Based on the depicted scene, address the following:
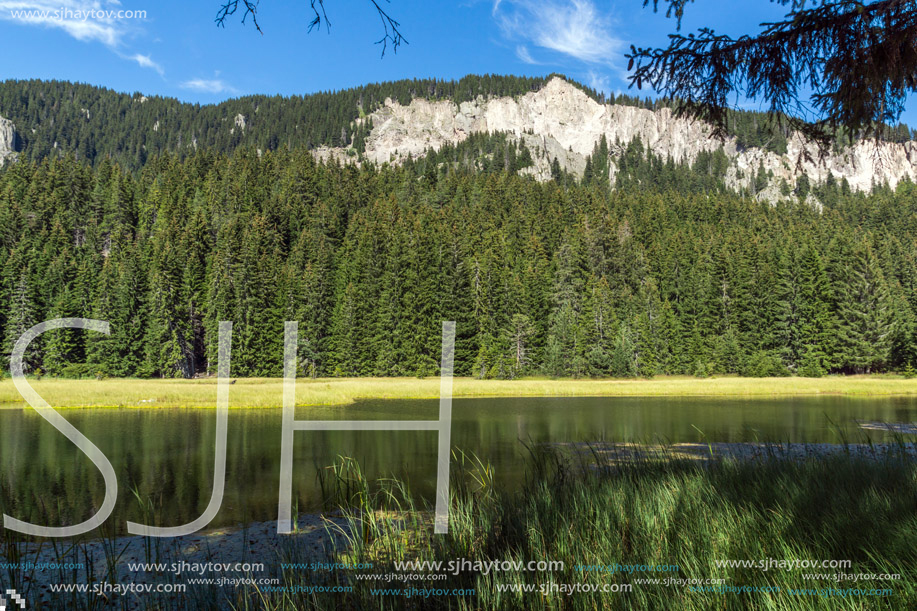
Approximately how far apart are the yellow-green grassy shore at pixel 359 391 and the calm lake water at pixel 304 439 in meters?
2.65

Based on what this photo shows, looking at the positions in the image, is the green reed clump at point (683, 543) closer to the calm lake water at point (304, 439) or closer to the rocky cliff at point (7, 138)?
the calm lake water at point (304, 439)

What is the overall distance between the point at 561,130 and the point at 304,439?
176 metres

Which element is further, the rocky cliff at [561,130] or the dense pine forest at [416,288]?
the rocky cliff at [561,130]

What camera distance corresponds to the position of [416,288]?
202 feet

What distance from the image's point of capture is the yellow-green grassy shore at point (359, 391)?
29.3 m

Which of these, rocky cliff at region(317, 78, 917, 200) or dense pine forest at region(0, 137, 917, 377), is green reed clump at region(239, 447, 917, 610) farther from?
rocky cliff at region(317, 78, 917, 200)

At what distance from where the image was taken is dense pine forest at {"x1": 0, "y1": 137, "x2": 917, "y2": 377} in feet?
184

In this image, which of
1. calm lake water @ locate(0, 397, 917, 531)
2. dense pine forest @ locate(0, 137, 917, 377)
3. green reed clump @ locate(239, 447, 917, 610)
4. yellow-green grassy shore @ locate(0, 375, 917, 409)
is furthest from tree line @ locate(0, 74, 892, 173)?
green reed clump @ locate(239, 447, 917, 610)

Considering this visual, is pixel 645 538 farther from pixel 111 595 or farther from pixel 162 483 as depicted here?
pixel 162 483

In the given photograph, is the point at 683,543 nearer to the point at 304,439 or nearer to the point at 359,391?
the point at 304,439

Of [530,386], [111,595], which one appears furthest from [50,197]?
[111,595]

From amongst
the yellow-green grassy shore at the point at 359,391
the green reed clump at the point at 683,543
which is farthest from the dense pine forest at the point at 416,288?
the green reed clump at the point at 683,543

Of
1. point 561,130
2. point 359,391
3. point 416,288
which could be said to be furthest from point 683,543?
point 561,130

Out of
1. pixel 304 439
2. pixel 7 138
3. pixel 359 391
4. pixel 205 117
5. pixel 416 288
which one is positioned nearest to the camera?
pixel 304 439
